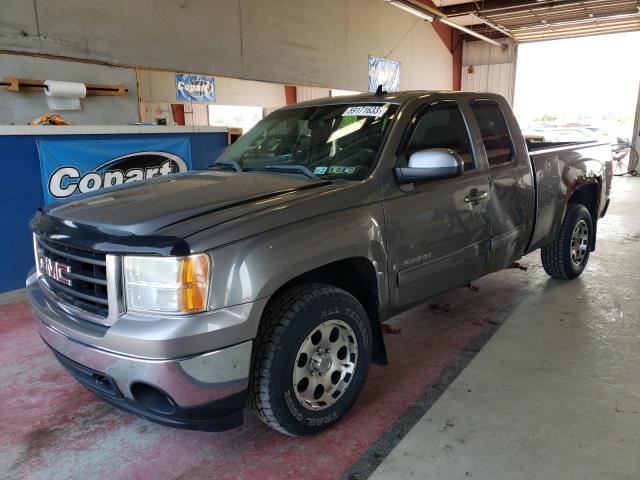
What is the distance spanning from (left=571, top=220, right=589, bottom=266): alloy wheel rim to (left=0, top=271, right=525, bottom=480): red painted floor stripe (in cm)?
192

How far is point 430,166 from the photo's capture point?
2.62m

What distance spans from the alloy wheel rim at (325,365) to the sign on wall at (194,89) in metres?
10.9

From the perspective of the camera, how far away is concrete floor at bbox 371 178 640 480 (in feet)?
7.22

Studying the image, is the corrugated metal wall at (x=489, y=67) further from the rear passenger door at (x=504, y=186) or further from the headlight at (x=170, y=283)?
the headlight at (x=170, y=283)

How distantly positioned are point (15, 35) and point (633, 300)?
22.7ft

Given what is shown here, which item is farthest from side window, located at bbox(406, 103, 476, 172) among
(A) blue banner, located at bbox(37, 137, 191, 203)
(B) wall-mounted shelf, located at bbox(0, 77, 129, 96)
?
(B) wall-mounted shelf, located at bbox(0, 77, 129, 96)

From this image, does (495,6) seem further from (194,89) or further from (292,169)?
(292,169)

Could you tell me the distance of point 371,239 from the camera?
248cm

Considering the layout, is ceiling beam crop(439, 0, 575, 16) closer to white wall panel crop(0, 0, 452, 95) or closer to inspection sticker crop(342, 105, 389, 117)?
white wall panel crop(0, 0, 452, 95)

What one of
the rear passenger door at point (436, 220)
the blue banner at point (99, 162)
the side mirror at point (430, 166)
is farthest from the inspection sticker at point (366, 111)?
the blue banner at point (99, 162)

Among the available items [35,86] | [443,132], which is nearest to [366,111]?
[443,132]

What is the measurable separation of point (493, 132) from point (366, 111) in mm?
1086

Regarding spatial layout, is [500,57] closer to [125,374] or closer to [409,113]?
[409,113]

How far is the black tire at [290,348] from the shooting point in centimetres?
213
